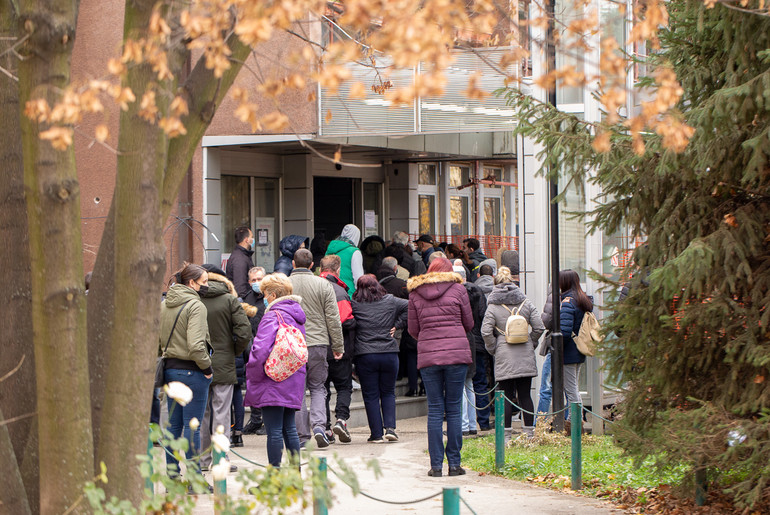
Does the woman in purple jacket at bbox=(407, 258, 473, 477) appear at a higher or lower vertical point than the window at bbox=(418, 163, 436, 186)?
lower

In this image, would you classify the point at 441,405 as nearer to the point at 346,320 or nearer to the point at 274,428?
the point at 274,428

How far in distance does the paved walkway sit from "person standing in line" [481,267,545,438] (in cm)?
129

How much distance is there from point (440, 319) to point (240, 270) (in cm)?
455

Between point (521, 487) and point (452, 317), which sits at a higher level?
point (452, 317)

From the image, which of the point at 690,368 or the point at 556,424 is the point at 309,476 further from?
the point at 556,424

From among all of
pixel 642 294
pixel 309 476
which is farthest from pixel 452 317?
pixel 309 476

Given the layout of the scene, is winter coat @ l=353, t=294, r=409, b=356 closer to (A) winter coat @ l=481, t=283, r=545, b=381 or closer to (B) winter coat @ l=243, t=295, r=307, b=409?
(A) winter coat @ l=481, t=283, r=545, b=381

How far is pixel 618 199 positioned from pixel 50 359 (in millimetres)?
5187

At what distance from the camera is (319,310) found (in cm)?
1148

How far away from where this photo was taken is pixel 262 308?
12727 mm

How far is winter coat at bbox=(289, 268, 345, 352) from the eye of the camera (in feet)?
37.3

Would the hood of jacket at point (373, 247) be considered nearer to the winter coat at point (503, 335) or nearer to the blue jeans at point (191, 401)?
the winter coat at point (503, 335)

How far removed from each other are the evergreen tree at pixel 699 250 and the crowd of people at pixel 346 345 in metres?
2.24

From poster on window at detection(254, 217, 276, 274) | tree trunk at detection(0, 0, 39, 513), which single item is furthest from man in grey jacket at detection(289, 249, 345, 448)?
poster on window at detection(254, 217, 276, 274)
